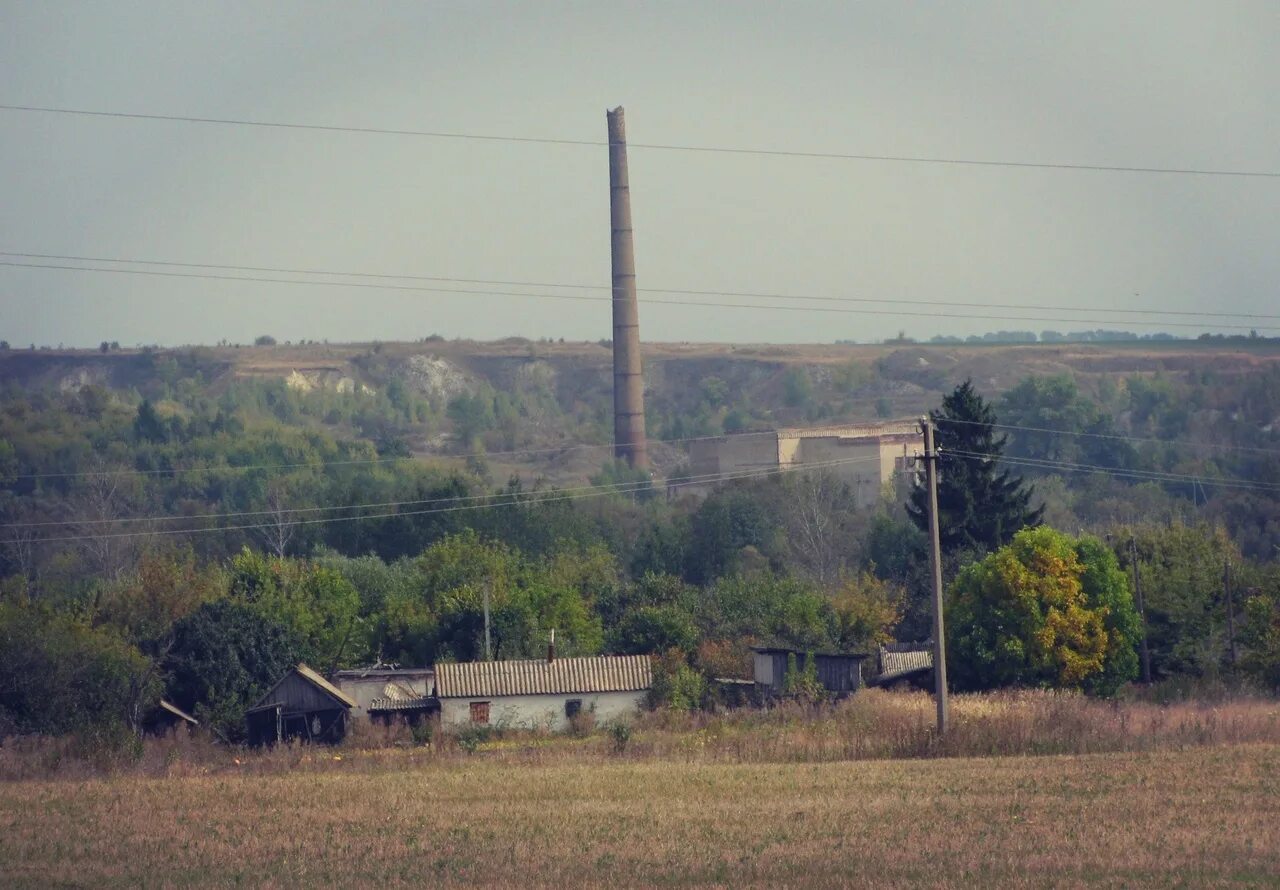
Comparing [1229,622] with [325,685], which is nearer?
[325,685]

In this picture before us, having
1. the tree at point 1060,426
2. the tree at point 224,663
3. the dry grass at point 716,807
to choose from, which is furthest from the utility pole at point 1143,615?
the tree at point 1060,426

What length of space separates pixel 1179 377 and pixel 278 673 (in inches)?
4648

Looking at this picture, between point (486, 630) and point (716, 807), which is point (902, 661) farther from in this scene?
point (716, 807)

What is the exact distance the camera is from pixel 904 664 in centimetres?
4178

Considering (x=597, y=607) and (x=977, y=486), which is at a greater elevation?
(x=977, y=486)

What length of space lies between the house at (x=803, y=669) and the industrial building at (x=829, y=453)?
4823 cm

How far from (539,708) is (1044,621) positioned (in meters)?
12.5

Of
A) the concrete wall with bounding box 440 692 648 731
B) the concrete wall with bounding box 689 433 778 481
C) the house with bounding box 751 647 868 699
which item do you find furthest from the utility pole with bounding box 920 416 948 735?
the concrete wall with bounding box 689 433 778 481

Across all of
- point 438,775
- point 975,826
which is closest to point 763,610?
point 438,775

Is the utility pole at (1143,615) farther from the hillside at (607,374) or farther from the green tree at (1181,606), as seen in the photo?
the hillside at (607,374)

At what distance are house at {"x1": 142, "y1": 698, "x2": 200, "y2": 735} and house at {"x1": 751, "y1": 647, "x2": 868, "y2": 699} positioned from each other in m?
14.2

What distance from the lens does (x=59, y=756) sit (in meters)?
27.9

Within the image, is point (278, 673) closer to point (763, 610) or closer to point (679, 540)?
point (763, 610)

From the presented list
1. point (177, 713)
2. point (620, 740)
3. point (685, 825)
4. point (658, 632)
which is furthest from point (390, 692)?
point (685, 825)
